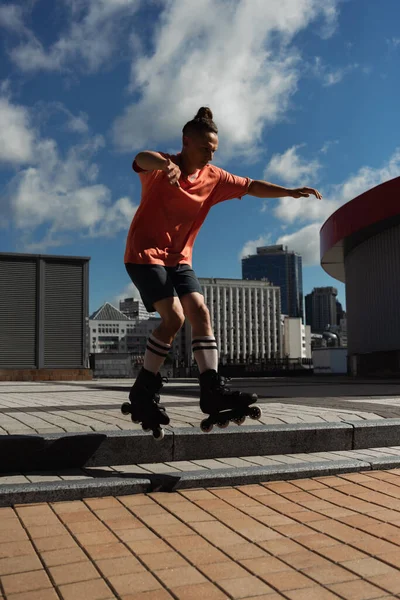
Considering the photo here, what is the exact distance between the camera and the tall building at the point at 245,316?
15100cm

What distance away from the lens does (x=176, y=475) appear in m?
3.39

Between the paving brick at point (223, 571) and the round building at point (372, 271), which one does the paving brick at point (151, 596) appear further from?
the round building at point (372, 271)

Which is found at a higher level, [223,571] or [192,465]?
[192,465]

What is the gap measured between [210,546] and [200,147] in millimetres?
2341

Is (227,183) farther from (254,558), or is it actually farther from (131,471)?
(254,558)

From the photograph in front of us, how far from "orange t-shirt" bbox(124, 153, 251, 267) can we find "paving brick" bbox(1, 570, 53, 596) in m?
2.02

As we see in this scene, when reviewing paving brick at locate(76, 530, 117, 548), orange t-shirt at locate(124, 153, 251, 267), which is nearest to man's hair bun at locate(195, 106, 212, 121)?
orange t-shirt at locate(124, 153, 251, 267)

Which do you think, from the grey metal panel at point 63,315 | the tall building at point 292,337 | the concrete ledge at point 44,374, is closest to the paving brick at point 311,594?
the concrete ledge at point 44,374

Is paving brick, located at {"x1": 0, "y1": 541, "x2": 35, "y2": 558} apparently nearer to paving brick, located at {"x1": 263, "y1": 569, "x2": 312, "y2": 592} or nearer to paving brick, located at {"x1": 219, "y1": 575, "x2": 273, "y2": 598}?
paving brick, located at {"x1": 219, "y1": 575, "x2": 273, "y2": 598}

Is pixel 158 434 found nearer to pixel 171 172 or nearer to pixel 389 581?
pixel 171 172

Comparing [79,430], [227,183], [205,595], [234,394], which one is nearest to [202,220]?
[227,183]

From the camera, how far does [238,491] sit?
334 cm

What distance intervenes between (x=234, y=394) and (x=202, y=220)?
1181 millimetres

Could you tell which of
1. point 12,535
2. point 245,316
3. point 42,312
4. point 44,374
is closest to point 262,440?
point 12,535
